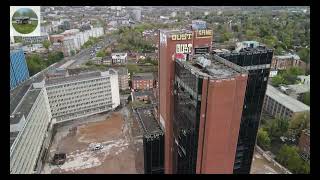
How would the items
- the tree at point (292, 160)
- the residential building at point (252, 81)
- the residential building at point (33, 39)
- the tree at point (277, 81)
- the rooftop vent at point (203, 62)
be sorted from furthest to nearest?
the residential building at point (33, 39) < the tree at point (277, 81) < the tree at point (292, 160) < the residential building at point (252, 81) < the rooftop vent at point (203, 62)

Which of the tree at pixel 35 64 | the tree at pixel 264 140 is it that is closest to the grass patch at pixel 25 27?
the tree at pixel 35 64

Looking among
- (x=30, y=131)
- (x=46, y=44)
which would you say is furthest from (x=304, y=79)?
(x=46, y=44)

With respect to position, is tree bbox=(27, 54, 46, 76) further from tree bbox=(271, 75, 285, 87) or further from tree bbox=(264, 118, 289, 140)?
tree bbox=(271, 75, 285, 87)

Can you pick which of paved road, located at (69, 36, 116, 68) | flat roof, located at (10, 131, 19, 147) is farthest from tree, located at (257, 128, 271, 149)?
paved road, located at (69, 36, 116, 68)

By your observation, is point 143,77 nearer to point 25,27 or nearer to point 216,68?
point 25,27

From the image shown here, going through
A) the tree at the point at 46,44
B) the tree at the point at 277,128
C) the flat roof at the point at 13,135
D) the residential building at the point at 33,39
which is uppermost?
the residential building at the point at 33,39

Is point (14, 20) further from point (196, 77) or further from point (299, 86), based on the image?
point (299, 86)

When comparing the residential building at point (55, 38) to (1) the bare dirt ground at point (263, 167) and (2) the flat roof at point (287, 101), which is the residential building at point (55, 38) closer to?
(2) the flat roof at point (287, 101)
